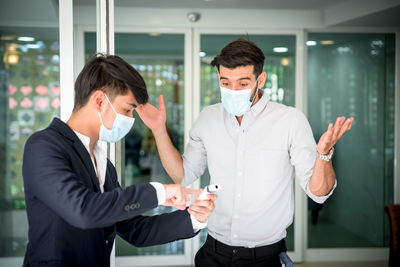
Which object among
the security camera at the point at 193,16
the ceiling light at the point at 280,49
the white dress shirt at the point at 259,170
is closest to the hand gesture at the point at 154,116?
the white dress shirt at the point at 259,170

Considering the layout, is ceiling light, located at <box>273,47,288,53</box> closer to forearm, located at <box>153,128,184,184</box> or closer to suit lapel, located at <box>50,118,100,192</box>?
forearm, located at <box>153,128,184,184</box>

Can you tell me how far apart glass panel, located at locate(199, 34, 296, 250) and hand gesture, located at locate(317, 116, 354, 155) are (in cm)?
278

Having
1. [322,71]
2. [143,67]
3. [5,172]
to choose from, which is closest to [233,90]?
[5,172]

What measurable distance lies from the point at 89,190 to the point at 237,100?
3.25 ft

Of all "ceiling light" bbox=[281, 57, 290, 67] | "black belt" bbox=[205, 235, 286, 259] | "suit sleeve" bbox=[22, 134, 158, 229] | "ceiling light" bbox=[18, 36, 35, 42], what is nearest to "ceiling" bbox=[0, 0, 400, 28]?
"ceiling light" bbox=[281, 57, 290, 67]

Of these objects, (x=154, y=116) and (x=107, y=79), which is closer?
(x=107, y=79)

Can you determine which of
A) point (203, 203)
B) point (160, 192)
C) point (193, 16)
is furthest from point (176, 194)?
point (193, 16)

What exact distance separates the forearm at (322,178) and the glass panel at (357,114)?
2.86 m

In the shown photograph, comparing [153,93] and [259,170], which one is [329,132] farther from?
[153,93]

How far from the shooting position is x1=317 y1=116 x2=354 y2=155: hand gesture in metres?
1.38

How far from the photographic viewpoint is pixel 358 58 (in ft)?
14.2

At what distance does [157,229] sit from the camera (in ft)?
4.69

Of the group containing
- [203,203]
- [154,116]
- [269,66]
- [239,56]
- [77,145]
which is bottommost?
[203,203]

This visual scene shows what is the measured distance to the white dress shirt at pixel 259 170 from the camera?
179 cm
